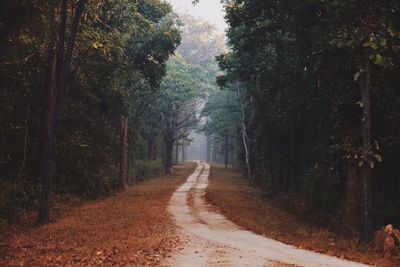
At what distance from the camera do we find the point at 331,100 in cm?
1756

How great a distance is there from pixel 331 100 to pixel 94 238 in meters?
10.8

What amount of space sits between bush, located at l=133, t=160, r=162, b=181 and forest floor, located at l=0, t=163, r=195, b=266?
2378cm

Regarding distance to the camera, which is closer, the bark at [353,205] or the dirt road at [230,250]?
the dirt road at [230,250]

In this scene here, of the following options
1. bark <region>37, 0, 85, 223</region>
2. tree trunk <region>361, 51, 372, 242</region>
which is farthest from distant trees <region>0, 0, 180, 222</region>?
tree trunk <region>361, 51, 372, 242</region>

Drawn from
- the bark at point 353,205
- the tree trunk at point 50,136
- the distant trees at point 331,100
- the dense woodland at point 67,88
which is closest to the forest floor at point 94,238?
the tree trunk at point 50,136

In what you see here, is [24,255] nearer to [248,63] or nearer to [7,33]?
[7,33]

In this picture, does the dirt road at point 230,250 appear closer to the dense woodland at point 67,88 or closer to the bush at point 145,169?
the dense woodland at point 67,88

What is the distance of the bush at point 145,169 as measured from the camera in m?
46.6

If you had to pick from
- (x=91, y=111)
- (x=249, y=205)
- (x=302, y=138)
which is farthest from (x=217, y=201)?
(x=91, y=111)

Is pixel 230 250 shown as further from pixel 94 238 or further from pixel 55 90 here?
pixel 55 90

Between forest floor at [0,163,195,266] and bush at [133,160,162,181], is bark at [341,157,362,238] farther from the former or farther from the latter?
bush at [133,160,162,181]

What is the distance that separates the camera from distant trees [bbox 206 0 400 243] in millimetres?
14180

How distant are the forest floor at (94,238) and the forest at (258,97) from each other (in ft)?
5.02

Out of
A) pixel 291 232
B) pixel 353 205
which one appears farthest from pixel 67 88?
pixel 353 205
